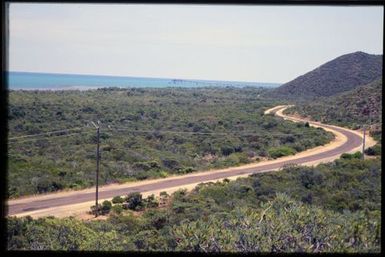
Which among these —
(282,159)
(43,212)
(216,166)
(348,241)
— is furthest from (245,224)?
(282,159)

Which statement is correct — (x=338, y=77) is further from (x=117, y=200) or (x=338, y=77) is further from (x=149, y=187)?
(x=117, y=200)

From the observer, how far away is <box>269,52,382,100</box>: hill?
1956 inches

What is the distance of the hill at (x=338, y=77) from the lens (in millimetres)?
49688

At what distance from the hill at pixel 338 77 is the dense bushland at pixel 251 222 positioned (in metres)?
35.1

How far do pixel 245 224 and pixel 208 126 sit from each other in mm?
25870

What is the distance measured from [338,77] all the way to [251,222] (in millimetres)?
55574

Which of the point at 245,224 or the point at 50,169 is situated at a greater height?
the point at 245,224

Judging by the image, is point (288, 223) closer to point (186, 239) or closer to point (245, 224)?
point (245, 224)

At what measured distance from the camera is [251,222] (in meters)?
3.96

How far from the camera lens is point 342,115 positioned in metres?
36.9

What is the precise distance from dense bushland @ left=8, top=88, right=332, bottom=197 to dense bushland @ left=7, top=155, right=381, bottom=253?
151 inches

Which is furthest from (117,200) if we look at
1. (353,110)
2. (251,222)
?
(353,110)

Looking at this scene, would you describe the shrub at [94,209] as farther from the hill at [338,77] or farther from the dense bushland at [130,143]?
the hill at [338,77]

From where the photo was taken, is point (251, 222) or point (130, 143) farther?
point (130, 143)
